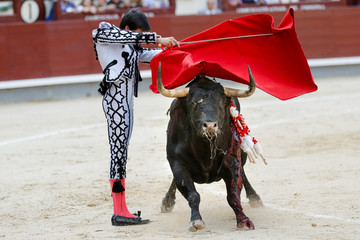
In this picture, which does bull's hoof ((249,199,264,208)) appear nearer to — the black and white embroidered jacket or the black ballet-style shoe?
the black ballet-style shoe

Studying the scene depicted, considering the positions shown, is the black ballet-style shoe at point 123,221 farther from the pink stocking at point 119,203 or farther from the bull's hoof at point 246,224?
the bull's hoof at point 246,224

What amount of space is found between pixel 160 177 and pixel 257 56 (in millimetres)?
1456

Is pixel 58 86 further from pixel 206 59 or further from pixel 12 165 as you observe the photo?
pixel 206 59

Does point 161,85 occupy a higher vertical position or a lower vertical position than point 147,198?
higher

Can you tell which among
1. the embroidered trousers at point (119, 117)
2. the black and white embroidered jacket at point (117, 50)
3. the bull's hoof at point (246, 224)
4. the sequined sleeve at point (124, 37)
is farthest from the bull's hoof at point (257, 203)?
the sequined sleeve at point (124, 37)

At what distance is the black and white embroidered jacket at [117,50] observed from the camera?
3.54 meters

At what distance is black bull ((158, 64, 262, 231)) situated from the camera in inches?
137

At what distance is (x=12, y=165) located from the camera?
571cm

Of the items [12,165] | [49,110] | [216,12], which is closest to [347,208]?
[12,165]

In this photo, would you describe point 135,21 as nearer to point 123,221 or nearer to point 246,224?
point 123,221

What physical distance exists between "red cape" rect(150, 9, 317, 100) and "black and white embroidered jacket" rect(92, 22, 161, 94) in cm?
19

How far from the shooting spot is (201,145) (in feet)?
11.8

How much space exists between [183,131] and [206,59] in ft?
1.42

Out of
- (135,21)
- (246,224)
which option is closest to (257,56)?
(135,21)
